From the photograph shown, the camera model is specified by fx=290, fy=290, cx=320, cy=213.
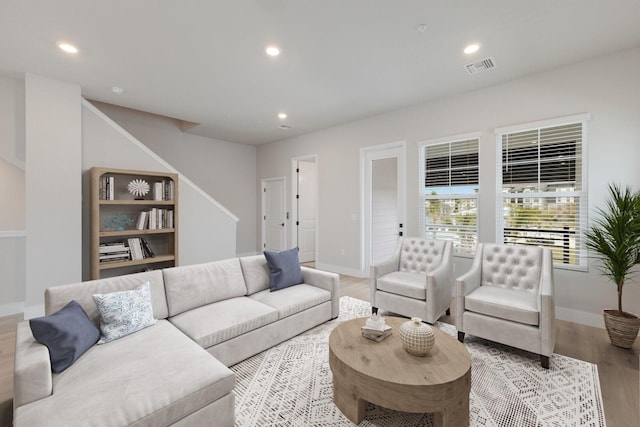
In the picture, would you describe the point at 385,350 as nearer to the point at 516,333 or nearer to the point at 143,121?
the point at 516,333

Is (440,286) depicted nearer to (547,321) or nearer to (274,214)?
(547,321)

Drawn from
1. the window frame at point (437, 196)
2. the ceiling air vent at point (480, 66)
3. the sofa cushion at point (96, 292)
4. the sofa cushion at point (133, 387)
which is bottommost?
the sofa cushion at point (133, 387)

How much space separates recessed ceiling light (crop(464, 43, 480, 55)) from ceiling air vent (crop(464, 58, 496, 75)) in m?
0.27

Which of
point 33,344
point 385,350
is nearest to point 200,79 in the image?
point 33,344

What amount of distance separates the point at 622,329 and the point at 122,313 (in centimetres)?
416

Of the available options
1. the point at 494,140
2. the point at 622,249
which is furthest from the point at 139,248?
the point at 622,249

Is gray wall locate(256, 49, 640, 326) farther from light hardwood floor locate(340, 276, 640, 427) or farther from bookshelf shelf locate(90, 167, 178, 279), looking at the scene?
bookshelf shelf locate(90, 167, 178, 279)

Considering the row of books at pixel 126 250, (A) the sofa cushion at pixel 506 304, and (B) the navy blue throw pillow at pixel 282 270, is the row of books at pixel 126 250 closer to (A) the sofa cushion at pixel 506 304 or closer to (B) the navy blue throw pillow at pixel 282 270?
(B) the navy blue throw pillow at pixel 282 270

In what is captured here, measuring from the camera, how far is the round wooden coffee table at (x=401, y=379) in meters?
1.56

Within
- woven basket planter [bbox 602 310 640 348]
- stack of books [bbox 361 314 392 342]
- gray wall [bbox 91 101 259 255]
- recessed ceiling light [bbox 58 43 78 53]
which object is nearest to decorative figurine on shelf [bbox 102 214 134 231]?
gray wall [bbox 91 101 259 255]

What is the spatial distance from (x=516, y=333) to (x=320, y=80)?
3.34 m

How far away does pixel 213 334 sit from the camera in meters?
2.20

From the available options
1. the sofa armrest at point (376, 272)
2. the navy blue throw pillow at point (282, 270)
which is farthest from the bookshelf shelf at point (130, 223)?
the sofa armrest at point (376, 272)

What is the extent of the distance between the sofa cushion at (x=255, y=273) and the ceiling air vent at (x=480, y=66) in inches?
125
